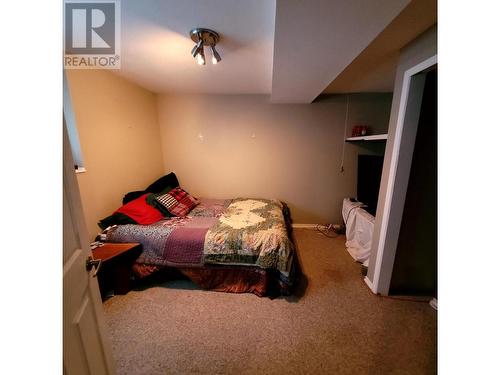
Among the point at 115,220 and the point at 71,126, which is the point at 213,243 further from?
the point at 71,126

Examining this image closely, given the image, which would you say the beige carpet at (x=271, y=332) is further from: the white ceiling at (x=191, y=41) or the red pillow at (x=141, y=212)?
the white ceiling at (x=191, y=41)

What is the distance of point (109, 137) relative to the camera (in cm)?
234

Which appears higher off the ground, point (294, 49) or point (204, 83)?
point (204, 83)

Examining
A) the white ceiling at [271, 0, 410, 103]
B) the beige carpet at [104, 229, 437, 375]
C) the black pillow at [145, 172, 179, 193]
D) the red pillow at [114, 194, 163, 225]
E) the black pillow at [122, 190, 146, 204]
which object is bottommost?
the beige carpet at [104, 229, 437, 375]

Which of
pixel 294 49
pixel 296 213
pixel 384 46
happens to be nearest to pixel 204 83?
pixel 294 49

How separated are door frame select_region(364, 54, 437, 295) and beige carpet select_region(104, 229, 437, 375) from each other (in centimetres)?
34

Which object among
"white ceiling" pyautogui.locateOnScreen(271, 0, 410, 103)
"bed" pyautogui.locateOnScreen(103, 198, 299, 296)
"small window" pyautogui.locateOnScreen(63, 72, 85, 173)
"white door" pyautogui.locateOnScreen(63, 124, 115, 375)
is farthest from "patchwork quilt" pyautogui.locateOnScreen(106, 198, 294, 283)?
"white ceiling" pyautogui.locateOnScreen(271, 0, 410, 103)

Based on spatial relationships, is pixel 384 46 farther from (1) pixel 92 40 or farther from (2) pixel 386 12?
(1) pixel 92 40

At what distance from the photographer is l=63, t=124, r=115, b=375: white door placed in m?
0.67

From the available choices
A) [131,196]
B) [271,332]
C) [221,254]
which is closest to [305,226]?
[221,254]

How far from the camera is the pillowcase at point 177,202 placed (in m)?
2.68

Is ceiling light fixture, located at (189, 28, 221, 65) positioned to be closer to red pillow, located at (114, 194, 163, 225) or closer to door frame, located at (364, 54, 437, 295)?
door frame, located at (364, 54, 437, 295)

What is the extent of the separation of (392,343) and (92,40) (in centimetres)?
337
